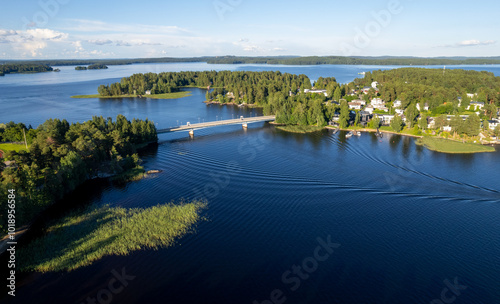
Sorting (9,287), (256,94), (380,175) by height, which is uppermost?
(256,94)

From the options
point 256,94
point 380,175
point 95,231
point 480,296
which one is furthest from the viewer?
point 256,94

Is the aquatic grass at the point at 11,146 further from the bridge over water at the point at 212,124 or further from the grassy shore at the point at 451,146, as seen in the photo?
the grassy shore at the point at 451,146

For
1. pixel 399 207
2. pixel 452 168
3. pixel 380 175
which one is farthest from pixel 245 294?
pixel 452 168

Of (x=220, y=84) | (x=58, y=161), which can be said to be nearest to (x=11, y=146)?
(x=58, y=161)

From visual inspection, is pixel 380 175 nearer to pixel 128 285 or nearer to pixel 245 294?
pixel 245 294

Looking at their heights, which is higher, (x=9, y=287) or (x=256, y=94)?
(x=256, y=94)

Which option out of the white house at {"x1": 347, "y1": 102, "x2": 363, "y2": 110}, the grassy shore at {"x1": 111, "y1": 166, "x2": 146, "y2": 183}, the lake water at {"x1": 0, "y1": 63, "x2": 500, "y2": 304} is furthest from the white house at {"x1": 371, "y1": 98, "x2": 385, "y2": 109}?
the grassy shore at {"x1": 111, "y1": 166, "x2": 146, "y2": 183}

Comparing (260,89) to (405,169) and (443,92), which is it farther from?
(405,169)

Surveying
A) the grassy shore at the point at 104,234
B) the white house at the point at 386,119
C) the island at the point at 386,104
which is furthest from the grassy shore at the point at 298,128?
the grassy shore at the point at 104,234
